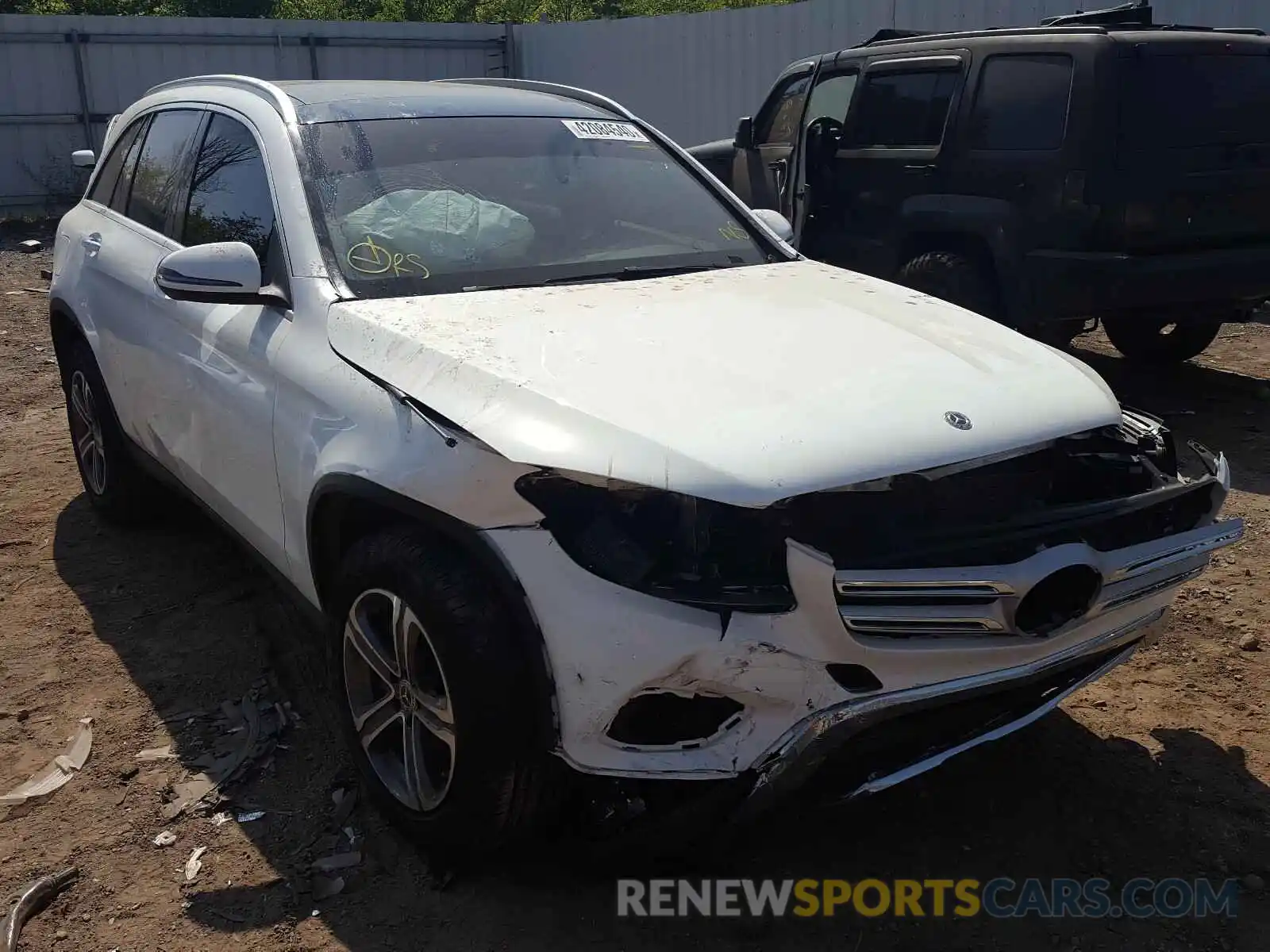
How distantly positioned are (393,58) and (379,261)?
1611 centimetres

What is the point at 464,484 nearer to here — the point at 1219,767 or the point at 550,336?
the point at 550,336

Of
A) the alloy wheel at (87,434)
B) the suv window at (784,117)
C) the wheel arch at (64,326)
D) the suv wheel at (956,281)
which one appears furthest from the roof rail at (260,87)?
the suv window at (784,117)

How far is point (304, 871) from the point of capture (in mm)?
2785

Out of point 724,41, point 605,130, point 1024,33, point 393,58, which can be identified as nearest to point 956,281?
point 1024,33

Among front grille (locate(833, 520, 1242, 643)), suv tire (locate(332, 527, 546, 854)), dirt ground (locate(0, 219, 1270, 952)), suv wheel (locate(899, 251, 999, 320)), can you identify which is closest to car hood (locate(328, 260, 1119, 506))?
front grille (locate(833, 520, 1242, 643))

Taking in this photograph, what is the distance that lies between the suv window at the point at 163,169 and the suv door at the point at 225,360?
0.32 feet

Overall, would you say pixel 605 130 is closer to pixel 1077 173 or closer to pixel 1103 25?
pixel 1077 173

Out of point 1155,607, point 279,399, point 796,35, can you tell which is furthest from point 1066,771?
point 796,35

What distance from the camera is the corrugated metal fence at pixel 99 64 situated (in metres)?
15.7

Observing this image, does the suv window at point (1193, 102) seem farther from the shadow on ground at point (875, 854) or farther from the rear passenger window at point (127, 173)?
the rear passenger window at point (127, 173)

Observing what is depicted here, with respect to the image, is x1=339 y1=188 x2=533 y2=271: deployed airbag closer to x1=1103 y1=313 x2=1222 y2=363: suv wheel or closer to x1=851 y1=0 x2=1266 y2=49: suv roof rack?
x1=851 y1=0 x2=1266 y2=49: suv roof rack

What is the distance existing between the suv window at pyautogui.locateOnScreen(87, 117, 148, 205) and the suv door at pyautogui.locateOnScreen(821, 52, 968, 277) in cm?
417

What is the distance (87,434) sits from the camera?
4.84 metres

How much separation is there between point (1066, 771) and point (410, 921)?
5.77 feet
